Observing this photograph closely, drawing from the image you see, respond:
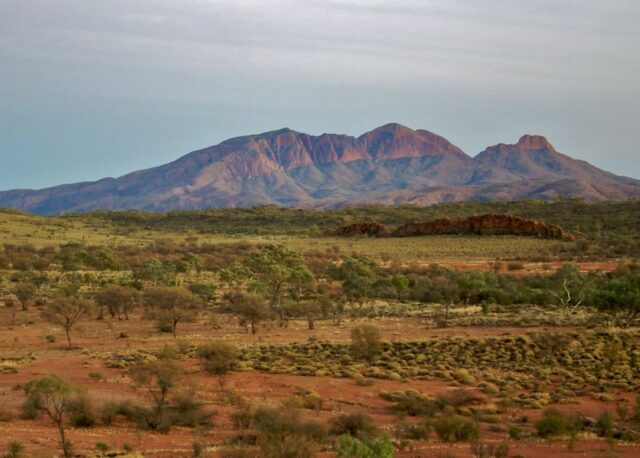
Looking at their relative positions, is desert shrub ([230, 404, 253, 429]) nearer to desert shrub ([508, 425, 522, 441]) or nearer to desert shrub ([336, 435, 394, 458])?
desert shrub ([336, 435, 394, 458])

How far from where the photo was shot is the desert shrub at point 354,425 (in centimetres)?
1967

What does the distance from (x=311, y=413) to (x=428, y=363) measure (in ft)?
32.2

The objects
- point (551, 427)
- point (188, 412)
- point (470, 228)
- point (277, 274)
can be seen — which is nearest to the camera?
point (551, 427)

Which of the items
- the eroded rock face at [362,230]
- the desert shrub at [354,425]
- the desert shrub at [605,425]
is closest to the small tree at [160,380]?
the desert shrub at [354,425]

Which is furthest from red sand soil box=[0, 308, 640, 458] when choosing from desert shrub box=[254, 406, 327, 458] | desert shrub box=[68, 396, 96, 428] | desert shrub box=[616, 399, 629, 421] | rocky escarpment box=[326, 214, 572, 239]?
rocky escarpment box=[326, 214, 572, 239]

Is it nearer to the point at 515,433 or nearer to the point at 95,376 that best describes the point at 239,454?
the point at 515,433

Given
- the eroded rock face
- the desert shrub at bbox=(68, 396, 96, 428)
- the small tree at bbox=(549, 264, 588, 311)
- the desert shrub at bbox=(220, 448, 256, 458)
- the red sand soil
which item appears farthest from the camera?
the eroded rock face

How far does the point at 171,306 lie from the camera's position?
→ 41188mm

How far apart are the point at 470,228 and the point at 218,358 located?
8579 centimetres

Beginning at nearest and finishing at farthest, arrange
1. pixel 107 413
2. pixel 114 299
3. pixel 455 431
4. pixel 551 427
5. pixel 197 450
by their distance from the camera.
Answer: pixel 197 450, pixel 455 431, pixel 551 427, pixel 107 413, pixel 114 299

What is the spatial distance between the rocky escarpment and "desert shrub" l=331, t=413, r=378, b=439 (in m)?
84.0

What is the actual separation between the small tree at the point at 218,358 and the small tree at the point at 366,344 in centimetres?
576

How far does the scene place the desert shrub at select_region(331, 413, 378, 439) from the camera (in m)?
19.7

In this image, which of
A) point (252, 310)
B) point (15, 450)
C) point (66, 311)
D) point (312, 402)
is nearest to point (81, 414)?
point (15, 450)
